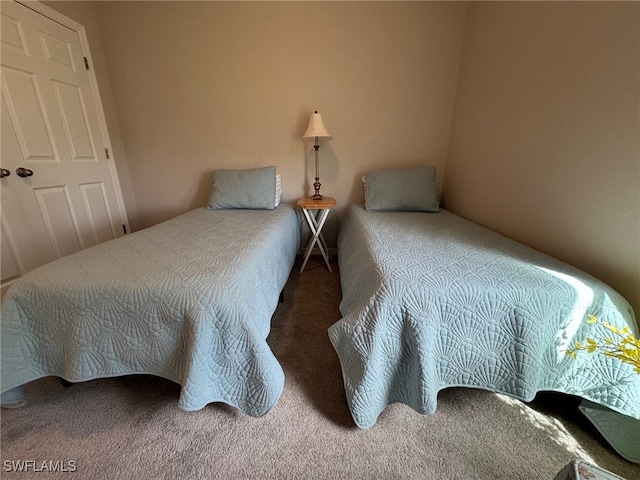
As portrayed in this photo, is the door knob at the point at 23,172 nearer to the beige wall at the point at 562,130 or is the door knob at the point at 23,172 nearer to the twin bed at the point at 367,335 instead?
the twin bed at the point at 367,335

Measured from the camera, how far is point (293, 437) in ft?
3.04

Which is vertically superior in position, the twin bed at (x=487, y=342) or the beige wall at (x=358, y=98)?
the beige wall at (x=358, y=98)

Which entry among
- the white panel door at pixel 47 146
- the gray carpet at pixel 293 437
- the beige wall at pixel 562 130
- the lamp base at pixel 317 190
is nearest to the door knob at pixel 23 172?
the white panel door at pixel 47 146

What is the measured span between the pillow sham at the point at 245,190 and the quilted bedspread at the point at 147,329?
1.15m

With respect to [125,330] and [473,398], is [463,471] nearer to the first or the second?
[473,398]

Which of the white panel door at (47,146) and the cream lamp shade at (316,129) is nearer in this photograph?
the white panel door at (47,146)

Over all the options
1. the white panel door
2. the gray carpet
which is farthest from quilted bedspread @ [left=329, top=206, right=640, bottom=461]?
the white panel door

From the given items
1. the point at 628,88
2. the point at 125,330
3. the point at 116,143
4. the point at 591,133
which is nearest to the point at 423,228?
the point at 591,133

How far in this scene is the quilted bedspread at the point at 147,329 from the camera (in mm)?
870

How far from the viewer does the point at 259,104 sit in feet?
7.30

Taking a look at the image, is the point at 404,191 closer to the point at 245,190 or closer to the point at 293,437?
the point at 245,190

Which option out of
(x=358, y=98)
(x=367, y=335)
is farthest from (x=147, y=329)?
(x=358, y=98)

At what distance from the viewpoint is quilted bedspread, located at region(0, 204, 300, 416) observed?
2.85 feet

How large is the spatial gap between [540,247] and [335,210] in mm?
1590
